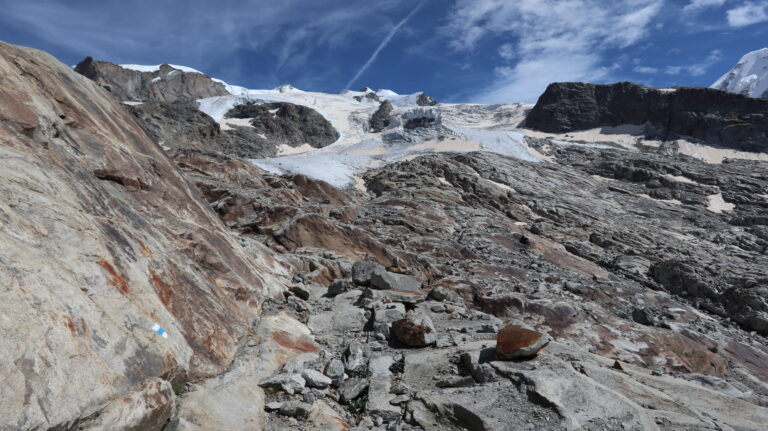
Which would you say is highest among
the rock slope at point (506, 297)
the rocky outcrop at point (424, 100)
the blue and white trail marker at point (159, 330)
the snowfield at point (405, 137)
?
the rocky outcrop at point (424, 100)

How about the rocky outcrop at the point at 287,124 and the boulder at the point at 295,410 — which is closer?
the boulder at the point at 295,410

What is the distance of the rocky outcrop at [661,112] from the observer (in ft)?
256

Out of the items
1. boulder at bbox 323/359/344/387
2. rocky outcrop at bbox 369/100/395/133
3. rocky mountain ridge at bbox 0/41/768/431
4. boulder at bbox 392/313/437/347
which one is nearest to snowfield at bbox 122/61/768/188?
rocky outcrop at bbox 369/100/395/133

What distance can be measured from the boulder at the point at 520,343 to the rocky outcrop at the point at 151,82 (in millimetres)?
104116

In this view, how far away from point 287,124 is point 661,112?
264 ft

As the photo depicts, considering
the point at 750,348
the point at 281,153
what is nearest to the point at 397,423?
the point at 750,348

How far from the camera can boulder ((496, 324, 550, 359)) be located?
277 inches

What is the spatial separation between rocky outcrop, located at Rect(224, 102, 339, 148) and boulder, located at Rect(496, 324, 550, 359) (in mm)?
85200

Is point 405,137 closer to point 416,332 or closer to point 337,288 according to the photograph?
point 337,288

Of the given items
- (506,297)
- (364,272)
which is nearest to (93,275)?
(364,272)

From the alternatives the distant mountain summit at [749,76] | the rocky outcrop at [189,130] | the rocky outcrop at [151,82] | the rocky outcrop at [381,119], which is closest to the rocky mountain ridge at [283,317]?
the rocky outcrop at [189,130]

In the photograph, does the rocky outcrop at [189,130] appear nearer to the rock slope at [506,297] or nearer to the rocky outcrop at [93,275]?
the rock slope at [506,297]

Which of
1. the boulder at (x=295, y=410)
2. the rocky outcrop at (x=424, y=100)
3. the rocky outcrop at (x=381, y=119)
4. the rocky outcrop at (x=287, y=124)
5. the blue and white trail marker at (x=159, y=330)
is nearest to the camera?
the blue and white trail marker at (x=159, y=330)

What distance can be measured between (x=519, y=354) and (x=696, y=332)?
1417 cm
